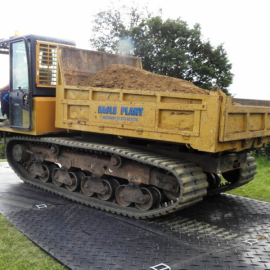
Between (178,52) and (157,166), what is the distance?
64.7 ft

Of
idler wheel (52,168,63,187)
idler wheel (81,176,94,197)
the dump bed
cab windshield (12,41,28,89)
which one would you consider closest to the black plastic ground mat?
idler wheel (81,176,94,197)

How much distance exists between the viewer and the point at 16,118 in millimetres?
7535

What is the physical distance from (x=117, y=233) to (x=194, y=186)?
48.7 inches

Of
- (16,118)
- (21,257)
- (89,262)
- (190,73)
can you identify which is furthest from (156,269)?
(190,73)

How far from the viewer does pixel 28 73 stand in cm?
712

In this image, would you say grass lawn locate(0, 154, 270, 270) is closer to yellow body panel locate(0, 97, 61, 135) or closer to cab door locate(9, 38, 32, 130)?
yellow body panel locate(0, 97, 61, 135)

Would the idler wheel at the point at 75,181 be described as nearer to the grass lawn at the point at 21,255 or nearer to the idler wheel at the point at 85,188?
the idler wheel at the point at 85,188

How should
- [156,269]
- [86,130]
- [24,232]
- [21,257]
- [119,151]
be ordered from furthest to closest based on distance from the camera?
[86,130]
[119,151]
[24,232]
[21,257]
[156,269]

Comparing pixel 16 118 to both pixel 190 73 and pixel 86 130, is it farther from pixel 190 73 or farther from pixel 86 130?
pixel 190 73

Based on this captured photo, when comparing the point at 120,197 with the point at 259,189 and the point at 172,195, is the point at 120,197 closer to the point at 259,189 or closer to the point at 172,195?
the point at 172,195

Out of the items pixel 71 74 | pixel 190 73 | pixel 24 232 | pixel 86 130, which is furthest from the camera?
pixel 190 73

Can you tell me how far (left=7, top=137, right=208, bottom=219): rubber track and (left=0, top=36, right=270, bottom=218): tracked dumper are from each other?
0.6 inches

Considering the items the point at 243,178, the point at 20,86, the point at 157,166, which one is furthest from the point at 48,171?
the point at 243,178

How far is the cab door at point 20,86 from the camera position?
23.4ft
